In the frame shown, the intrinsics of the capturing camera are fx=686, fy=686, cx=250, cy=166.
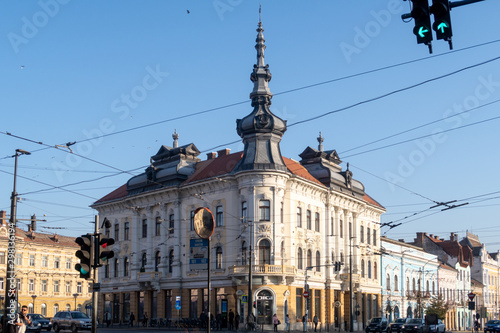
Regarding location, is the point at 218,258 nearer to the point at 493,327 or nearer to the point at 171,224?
the point at 171,224

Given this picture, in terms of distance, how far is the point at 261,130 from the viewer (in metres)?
55.2

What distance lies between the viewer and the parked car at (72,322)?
42.0 m

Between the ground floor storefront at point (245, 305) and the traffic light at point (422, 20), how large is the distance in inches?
1487

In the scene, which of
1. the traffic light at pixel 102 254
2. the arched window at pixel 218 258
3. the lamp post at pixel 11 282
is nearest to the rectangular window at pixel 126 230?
the arched window at pixel 218 258

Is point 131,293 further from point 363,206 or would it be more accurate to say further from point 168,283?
point 363,206

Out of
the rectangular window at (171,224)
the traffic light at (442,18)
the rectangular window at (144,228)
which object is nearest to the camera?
the traffic light at (442,18)

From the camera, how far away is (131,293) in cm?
6341

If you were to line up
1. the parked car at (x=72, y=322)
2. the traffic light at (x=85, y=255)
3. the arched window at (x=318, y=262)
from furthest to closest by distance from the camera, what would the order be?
the arched window at (x=318, y=262) < the parked car at (x=72, y=322) < the traffic light at (x=85, y=255)

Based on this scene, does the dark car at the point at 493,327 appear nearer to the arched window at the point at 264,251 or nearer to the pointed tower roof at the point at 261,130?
the arched window at the point at 264,251

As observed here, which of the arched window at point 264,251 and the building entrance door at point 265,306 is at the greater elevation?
the arched window at point 264,251

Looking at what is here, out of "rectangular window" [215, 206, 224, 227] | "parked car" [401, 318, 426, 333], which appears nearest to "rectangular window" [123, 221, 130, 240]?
"rectangular window" [215, 206, 224, 227]

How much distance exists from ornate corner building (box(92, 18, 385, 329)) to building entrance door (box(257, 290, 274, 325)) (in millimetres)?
77

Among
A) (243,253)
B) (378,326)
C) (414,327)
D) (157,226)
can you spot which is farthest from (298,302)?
(157,226)

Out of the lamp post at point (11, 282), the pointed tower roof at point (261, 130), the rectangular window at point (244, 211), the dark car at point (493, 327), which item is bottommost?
the dark car at point (493, 327)
